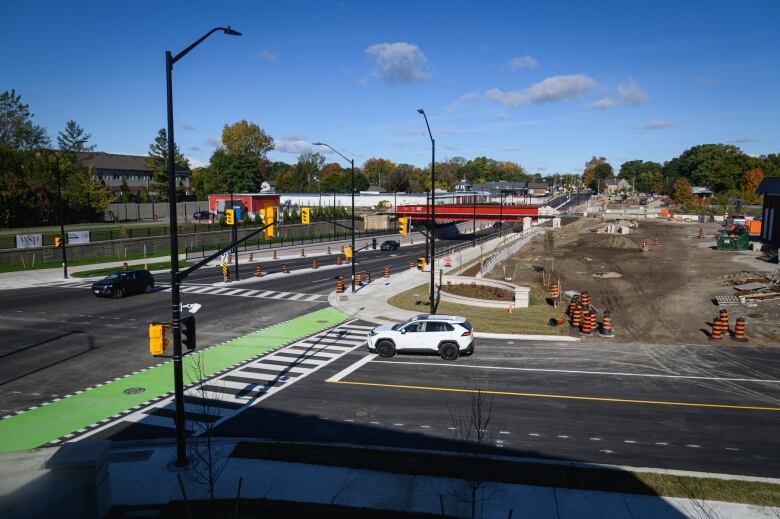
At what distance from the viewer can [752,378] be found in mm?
21297

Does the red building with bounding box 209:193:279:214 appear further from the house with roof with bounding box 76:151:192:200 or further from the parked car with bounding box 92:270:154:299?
the parked car with bounding box 92:270:154:299

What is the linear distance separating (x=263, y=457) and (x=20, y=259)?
160ft

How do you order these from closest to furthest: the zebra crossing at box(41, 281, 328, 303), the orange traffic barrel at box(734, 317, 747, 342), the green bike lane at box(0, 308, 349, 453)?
the green bike lane at box(0, 308, 349, 453), the orange traffic barrel at box(734, 317, 747, 342), the zebra crossing at box(41, 281, 328, 303)

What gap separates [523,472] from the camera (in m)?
13.5

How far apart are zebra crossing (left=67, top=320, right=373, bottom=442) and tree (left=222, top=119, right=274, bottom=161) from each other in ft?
464

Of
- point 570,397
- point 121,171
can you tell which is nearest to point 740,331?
point 570,397

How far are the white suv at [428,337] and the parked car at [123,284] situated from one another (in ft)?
71.6

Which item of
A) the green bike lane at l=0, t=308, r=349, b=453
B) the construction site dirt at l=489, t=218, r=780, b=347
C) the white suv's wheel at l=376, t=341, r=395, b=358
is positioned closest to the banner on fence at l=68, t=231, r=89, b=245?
the green bike lane at l=0, t=308, r=349, b=453

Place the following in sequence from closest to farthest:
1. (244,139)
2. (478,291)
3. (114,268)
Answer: (478,291) → (114,268) → (244,139)

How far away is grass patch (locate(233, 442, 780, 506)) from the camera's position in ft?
41.0

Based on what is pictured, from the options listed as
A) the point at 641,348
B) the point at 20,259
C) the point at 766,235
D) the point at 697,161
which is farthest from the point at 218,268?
the point at 697,161

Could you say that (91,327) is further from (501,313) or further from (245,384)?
(501,313)

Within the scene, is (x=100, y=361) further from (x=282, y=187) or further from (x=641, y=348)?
(x=282, y=187)

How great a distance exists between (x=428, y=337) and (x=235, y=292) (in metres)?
21.8
